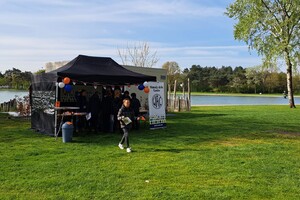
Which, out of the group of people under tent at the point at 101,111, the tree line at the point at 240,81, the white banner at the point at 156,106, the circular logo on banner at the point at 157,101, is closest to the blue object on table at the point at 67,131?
the group of people under tent at the point at 101,111

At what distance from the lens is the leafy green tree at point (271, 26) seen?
27953mm

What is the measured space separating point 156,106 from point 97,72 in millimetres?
2610

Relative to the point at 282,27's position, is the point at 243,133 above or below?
below

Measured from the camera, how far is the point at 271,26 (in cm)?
2925

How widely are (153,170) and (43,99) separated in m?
7.36

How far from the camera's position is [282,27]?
28.7 m

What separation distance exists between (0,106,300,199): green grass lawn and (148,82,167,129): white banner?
64.8 inches

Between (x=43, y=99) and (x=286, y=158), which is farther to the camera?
(x=43, y=99)

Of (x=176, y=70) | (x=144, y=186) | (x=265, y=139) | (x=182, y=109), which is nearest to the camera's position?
(x=144, y=186)

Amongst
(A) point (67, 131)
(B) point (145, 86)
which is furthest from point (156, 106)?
(A) point (67, 131)

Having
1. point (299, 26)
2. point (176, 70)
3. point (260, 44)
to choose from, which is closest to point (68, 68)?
point (260, 44)

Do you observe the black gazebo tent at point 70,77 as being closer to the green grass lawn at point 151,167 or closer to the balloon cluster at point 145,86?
the balloon cluster at point 145,86

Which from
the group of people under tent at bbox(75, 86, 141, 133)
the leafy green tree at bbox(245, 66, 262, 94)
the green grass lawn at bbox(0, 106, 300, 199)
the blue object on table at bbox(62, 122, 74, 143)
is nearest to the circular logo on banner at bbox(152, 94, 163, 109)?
the group of people under tent at bbox(75, 86, 141, 133)

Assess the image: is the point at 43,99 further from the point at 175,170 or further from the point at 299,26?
the point at 299,26
